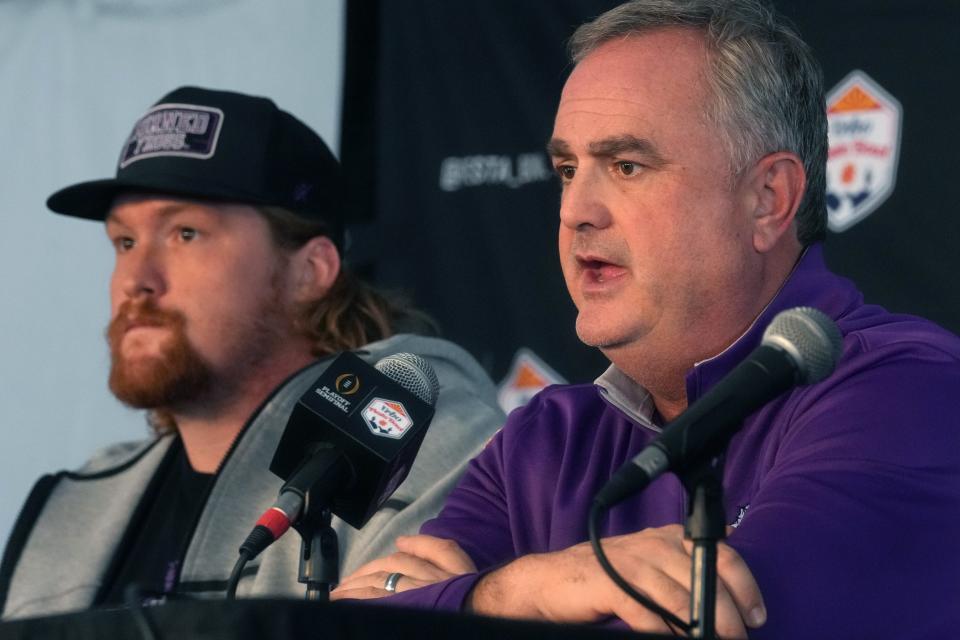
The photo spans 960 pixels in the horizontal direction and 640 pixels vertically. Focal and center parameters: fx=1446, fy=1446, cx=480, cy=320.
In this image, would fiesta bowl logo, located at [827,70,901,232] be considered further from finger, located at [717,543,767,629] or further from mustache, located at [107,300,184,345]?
finger, located at [717,543,767,629]

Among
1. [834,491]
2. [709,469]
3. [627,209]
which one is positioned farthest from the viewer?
[627,209]

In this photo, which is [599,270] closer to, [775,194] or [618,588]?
[775,194]

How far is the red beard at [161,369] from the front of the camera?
10.8 ft

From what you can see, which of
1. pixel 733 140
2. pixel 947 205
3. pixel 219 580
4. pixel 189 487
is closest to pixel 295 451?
pixel 733 140

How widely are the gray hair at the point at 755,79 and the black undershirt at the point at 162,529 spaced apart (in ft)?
4.72

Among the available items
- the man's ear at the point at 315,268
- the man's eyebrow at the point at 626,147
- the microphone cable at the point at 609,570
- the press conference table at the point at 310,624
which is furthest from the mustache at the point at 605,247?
the man's ear at the point at 315,268

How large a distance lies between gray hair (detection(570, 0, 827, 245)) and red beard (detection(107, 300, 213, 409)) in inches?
53.6

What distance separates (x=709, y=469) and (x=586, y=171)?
2.81 feet

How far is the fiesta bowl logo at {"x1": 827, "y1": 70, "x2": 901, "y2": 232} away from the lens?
3193mm

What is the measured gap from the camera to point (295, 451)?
1864 mm

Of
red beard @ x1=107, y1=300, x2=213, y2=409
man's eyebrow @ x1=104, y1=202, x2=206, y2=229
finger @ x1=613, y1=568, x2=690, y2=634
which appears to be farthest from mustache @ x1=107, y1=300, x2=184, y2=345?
finger @ x1=613, y1=568, x2=690, y2=634

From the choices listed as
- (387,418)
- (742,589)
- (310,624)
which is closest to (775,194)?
(387,418)

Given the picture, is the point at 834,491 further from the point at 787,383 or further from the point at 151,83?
the point at 151,83

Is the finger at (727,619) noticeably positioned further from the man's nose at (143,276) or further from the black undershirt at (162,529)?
the man's nose at (143,276)
